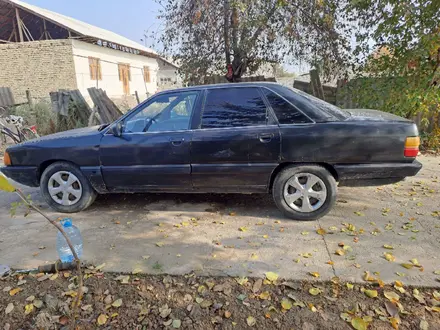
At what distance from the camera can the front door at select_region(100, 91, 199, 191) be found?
3.80 metres

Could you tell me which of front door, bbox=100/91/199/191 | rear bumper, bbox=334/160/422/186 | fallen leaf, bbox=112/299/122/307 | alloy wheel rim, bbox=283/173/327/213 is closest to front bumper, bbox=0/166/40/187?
front door, bbox=100/91/199/191

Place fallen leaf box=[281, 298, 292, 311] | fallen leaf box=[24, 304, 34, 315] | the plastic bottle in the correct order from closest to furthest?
fallen leaf box=[281, 298, 292, 311] → fallen leaf box=[24, 304, 34, 315] → the plastic bottle

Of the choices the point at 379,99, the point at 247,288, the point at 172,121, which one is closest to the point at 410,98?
the point at 379,99

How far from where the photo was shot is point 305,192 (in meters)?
3.62

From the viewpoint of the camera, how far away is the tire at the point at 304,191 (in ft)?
11.7

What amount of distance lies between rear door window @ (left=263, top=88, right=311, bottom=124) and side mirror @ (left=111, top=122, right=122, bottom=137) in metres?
1.88

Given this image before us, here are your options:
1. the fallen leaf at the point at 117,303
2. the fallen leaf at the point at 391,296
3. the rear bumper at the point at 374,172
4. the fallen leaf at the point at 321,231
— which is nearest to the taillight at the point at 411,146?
the rear bumper at the point at 374,172

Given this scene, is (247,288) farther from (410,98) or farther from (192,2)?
(192,2)

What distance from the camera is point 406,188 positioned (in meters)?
4.73

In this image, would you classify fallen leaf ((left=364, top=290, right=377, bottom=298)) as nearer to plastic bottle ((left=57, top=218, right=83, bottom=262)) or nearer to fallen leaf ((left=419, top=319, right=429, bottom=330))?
fallen leaf ((left=419, top=319, right=429, bottom=330))

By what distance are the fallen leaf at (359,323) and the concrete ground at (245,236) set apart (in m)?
0.47

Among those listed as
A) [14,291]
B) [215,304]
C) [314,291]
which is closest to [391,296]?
[314,291]

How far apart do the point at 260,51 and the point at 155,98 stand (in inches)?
231

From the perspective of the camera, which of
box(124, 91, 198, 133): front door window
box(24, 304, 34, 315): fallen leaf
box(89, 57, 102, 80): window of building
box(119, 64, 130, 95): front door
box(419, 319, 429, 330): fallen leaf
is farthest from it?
box(119, 64, 130, 95): front door
